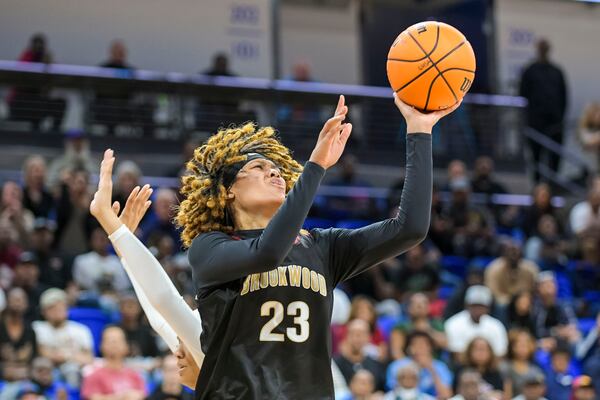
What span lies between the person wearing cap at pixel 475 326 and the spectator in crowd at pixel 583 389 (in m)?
0.92

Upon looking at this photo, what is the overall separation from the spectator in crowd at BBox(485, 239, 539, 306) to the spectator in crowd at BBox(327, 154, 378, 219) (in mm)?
2113

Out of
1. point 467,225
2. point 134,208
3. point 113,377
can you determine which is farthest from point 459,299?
point 134,208

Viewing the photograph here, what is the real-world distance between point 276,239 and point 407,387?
5837 mm

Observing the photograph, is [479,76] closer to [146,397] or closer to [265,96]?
[265,96]

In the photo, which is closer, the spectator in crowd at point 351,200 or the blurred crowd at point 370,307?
the blurred crowd at point 370,307

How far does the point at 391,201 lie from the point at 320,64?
496cm

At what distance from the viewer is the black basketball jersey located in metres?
3.45

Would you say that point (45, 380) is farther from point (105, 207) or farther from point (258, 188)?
point (258, 188)

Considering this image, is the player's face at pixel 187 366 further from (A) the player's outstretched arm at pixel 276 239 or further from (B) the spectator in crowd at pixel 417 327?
(B) the spectator in crowd at pixel 417 327

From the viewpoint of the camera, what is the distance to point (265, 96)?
1472 centimetres

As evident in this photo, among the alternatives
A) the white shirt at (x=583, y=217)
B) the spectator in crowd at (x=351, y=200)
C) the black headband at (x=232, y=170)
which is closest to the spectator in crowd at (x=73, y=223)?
the spectator in crowd at (x=351, y=200)

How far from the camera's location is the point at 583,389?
367 inches

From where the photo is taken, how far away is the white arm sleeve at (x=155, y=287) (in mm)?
3932

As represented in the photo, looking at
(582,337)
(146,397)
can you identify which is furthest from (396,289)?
(146,397)
